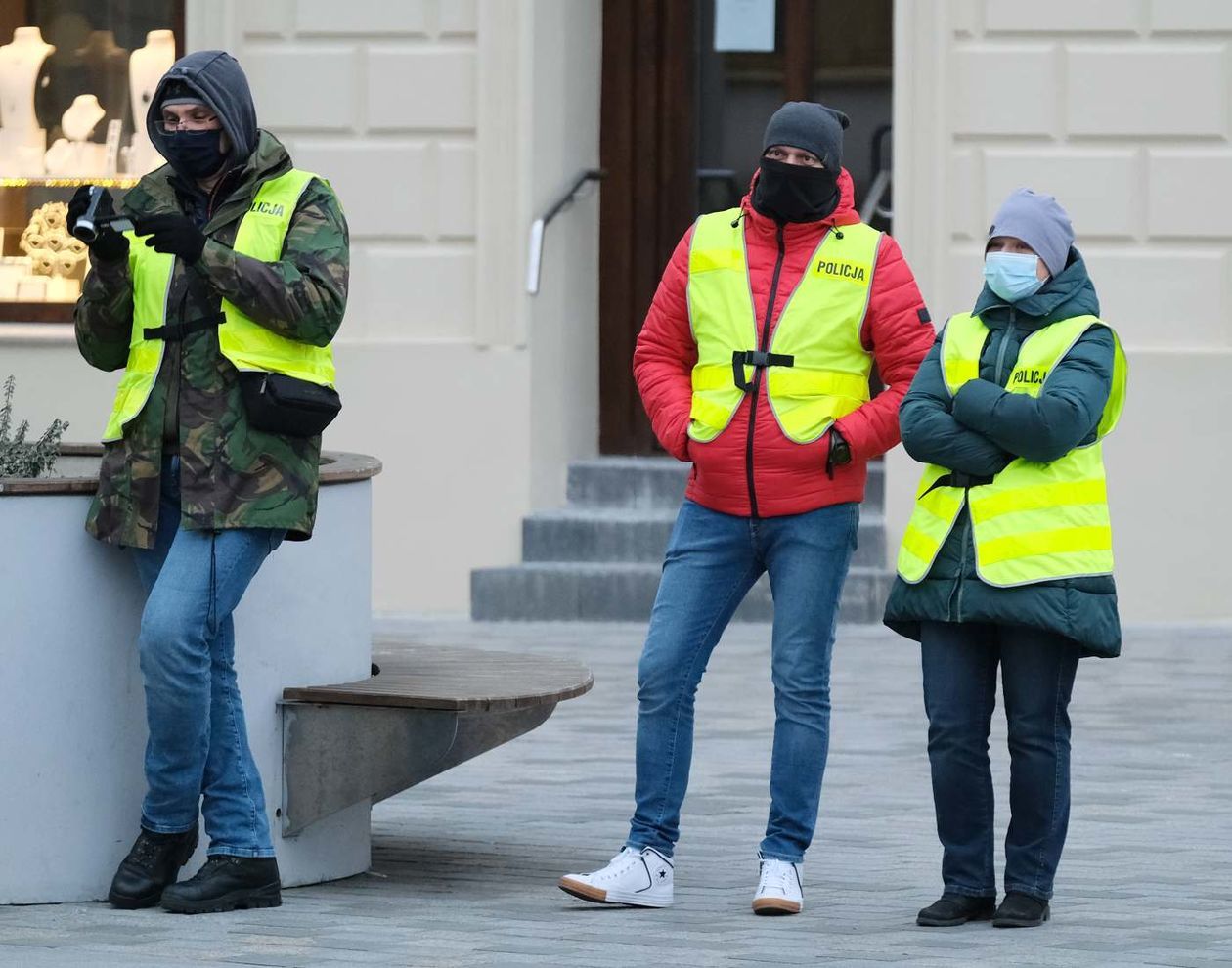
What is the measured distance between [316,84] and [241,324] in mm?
6042

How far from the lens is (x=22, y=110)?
11.7 metres

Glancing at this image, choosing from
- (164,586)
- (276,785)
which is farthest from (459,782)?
(164,586)

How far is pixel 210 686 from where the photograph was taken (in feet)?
17.4

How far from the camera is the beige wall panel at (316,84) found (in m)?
11.1

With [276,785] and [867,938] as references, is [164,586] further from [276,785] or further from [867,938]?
[867,938]

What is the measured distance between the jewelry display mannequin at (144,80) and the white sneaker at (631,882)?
6.66 metres

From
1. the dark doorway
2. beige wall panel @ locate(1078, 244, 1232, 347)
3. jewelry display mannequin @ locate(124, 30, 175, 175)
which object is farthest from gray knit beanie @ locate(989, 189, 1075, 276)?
jewelry display mannequin @ locate(124, 30, 175, 175)

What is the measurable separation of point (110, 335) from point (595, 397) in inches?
257

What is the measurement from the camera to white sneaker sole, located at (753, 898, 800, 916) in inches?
210

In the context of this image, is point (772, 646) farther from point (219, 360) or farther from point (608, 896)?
point (219, 360)

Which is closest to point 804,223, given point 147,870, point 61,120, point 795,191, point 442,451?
point 795,191

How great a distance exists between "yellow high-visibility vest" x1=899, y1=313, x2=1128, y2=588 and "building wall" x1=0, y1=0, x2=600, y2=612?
5.78 m

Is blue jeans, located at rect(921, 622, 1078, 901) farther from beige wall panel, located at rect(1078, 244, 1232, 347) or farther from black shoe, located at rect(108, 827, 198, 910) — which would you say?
beige wall panel, located at rect(1078, 244, 1232, 347)

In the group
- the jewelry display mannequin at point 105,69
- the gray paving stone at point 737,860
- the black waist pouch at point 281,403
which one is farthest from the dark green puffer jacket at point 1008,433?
the jewelry display mannequin at point 105,69
